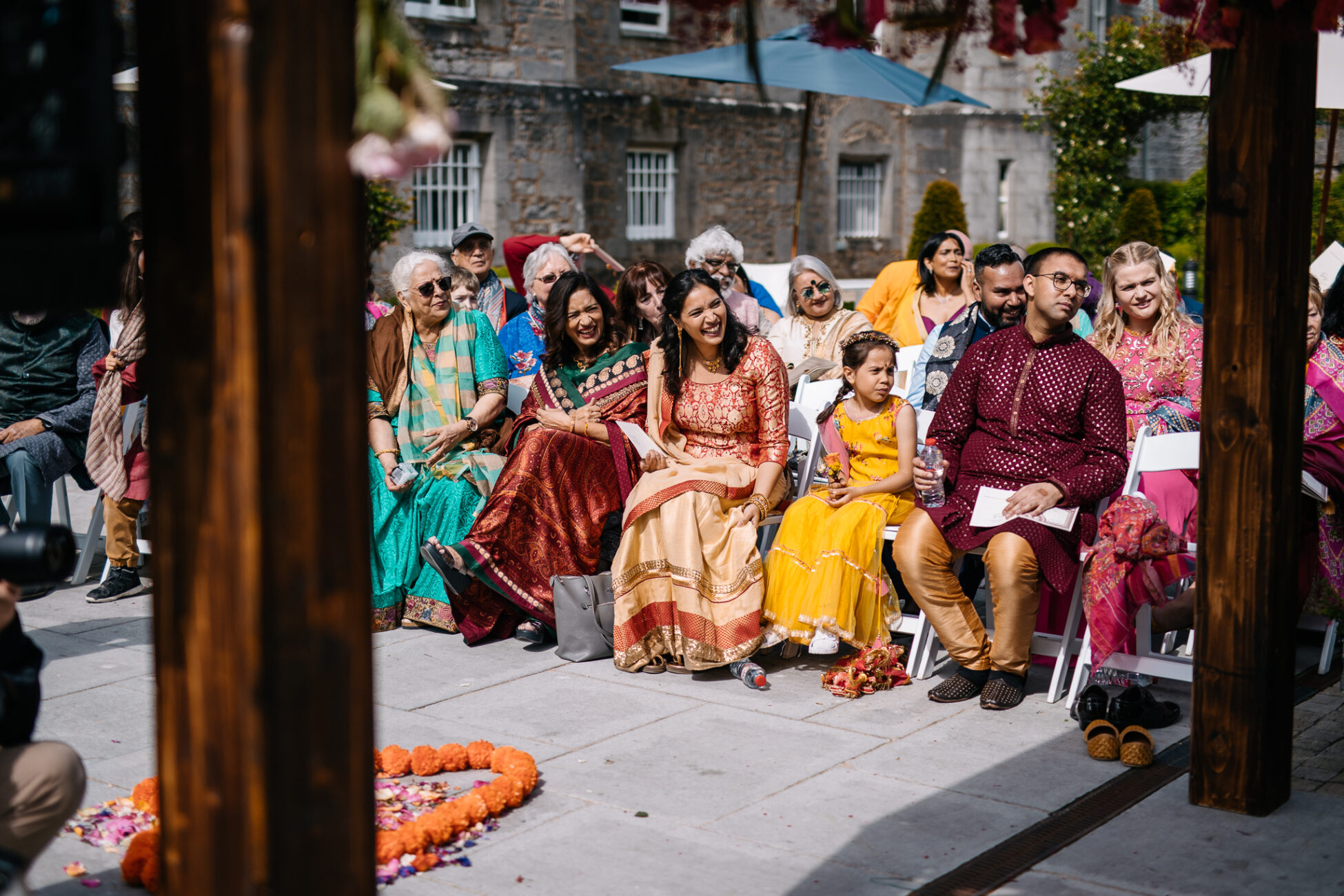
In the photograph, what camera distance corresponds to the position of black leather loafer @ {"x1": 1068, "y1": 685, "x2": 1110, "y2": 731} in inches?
184

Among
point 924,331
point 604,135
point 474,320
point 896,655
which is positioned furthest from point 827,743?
point 604,135

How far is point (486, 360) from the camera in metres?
6.57

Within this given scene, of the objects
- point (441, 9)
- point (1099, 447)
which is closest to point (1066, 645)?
point (1099, 447)

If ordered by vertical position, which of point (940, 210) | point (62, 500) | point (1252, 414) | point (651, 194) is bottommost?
point (62, 500)

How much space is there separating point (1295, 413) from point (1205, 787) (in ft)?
3.66

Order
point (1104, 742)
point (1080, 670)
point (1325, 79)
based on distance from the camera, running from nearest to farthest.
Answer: point (1104, 742) < point (1080, 670) < point (1325, 79)

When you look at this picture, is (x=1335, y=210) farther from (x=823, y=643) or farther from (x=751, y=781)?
(x=751, y=781)

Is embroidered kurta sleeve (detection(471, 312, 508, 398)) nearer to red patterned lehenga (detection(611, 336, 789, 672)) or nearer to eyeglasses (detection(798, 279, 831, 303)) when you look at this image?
red patterned lehenga (detection(611, 336, 789, 672))

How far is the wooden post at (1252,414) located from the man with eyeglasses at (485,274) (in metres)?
4.60

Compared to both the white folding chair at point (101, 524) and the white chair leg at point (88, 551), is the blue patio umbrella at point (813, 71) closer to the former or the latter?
the white folding chair at point (101, 524)

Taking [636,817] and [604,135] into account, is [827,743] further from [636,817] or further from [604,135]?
[604,135]

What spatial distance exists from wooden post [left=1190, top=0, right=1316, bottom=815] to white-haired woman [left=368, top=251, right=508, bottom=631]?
343cm

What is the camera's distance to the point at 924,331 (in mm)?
7492

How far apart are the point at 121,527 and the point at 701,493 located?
311cm
